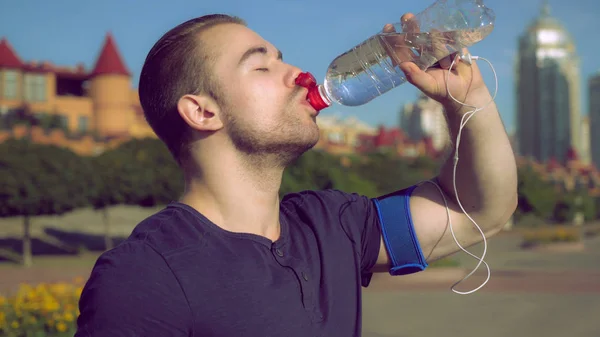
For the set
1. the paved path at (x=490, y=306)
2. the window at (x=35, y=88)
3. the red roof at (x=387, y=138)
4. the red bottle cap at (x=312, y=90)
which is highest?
the red bottle cap at (x=312, y=90)

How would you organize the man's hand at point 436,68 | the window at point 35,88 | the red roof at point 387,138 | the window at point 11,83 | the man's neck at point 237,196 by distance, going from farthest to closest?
1. the red roof at point 387,138
2. the window at point 35,88
3. the window at point 11,83
4. the man's hand at point 436,68
5. the man's neck at point 237,196

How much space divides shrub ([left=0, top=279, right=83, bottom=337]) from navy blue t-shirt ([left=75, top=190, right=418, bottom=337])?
15.2 ft

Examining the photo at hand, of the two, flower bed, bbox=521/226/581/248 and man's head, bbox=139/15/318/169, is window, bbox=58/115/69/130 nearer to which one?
flower bed, bbox=521/226/581/248

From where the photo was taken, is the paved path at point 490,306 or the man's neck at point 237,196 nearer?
the man's neck at point 237,196

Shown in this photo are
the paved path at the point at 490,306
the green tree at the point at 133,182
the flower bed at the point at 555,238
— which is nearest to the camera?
the paved path at the point at 490,306

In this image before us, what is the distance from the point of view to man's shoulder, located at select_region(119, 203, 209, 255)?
183 cm

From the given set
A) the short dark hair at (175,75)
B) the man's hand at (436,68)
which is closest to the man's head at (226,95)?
the short dark hair at (175,75)

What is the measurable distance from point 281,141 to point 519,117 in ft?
536

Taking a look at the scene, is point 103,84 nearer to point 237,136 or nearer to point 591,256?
point 591,256

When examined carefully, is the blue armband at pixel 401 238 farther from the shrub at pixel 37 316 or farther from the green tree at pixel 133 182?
the green tree at pixel 133 182

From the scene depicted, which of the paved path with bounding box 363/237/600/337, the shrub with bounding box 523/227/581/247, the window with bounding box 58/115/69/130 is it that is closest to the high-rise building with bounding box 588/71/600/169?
the window with bounding box 58/115/69/130

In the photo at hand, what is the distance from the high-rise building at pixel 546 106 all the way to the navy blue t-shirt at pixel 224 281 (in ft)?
514

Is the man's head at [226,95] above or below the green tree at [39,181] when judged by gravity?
above

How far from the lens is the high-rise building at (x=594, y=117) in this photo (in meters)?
174
